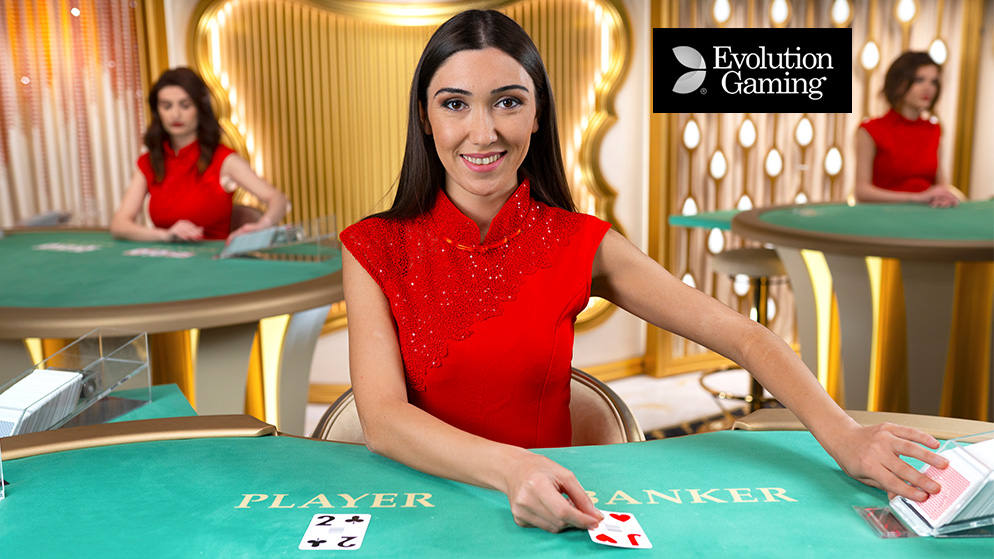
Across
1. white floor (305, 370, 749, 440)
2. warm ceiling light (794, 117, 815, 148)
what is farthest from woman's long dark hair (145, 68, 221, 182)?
warm ceiling light (794, 117, 815, 148)

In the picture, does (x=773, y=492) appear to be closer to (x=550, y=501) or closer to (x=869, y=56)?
(x=550, y=501)

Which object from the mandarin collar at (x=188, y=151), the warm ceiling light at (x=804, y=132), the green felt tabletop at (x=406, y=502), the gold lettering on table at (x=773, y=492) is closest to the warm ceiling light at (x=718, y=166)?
the warm ceiling light at (x=804, y=132)

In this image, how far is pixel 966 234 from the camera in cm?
242

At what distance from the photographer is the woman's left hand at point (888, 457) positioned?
860mm

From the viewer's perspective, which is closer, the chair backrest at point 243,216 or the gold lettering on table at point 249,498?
the gold lettering on table at point 249,498

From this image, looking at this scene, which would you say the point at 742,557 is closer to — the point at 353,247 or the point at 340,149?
the point at 353,247

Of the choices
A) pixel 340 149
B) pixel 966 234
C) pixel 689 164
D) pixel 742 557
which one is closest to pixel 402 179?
pixel 742 557

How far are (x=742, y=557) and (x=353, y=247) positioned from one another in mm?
766

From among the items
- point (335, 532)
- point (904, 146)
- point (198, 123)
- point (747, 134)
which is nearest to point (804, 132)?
point (747, 134)

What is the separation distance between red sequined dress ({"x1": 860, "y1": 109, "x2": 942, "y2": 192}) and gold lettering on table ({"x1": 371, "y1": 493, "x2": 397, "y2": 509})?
10.0 ft

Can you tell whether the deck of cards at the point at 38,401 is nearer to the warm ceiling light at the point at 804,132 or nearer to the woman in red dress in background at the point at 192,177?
the woman in red dress in background at the point at 192,177

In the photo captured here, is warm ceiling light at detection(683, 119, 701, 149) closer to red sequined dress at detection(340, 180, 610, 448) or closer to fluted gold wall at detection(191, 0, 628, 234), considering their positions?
fluted gold wall at detection(191, 0, 628, 234)

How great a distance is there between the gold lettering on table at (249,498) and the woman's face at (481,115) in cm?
56

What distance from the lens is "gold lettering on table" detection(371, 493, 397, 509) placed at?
90 centimetres
